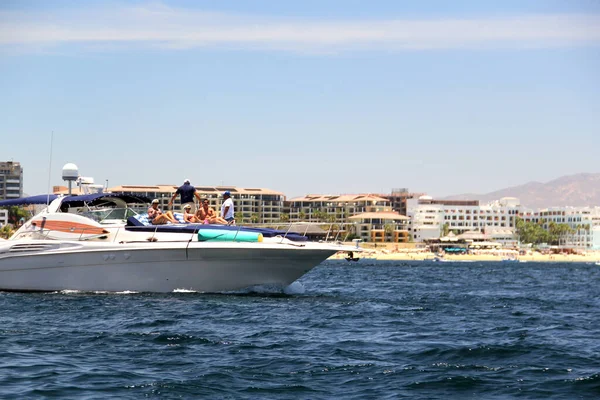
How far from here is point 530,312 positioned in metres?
23.7

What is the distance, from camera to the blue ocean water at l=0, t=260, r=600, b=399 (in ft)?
41.7

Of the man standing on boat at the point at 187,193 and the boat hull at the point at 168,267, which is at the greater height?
the man standing on boat at the point at 187,193

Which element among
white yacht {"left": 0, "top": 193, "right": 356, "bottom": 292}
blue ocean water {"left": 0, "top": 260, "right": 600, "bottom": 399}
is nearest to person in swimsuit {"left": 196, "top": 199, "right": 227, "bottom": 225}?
white yacht {"left": 0, "top": 193, "right": 356, "bottom": 292}

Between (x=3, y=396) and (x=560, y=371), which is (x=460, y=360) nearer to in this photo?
(x=560, y=371)

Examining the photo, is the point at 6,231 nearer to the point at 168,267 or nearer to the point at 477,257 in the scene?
the point at 168,267

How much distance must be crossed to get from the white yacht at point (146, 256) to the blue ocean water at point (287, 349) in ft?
3.36

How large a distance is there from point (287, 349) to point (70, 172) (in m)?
17.5

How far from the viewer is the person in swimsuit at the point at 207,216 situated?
27062 millimetres

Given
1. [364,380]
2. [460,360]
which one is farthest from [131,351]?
[460,360]

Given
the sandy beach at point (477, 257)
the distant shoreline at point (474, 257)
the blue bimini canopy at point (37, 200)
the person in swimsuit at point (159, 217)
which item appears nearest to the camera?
the person in swimsuit at point (159, 217)

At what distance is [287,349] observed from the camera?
1590 centimetres

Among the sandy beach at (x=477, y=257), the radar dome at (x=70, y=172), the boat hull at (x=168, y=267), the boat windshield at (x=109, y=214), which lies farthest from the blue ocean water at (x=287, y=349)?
the sandy beach at (x=477, y=257)

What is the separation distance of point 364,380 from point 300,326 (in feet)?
18.9

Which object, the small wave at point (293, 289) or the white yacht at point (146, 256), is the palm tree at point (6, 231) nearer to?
the white yacht at point (146, 256)
